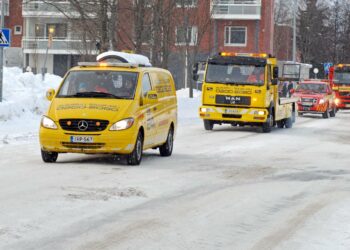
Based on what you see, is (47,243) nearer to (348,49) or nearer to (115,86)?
(115,86)

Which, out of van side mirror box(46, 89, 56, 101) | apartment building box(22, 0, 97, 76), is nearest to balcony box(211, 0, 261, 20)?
apartment building box(22, 0, 97, 76)

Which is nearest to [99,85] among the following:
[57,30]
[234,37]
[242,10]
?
[242,10]

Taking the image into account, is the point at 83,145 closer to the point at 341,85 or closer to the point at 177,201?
the point at 177,201

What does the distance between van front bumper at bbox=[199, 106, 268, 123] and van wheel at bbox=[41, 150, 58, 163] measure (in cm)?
1214

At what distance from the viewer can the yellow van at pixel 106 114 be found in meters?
14.6

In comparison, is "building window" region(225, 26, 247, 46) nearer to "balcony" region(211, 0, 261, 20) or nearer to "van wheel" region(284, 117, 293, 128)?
"balcony" region(211, 0, 261, 20)

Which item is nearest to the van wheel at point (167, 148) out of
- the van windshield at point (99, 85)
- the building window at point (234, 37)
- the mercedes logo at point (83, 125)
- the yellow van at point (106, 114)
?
the yellow van at point (106, 114)

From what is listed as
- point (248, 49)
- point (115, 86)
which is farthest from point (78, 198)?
point (248, 49)

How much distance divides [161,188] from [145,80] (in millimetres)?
4420

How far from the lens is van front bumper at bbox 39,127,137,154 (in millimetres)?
14539

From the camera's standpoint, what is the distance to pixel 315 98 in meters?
39.6

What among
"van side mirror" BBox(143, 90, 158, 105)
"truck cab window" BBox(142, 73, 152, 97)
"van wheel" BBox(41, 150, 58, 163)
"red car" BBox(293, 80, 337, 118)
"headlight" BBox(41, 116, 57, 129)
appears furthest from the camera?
"red car" BBox(293, 80, 337, 118)

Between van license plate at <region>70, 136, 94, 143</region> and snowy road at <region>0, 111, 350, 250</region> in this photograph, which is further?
van license plate at <region>70, 136, 94, 143</region>

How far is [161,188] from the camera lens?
12125 millimetres
